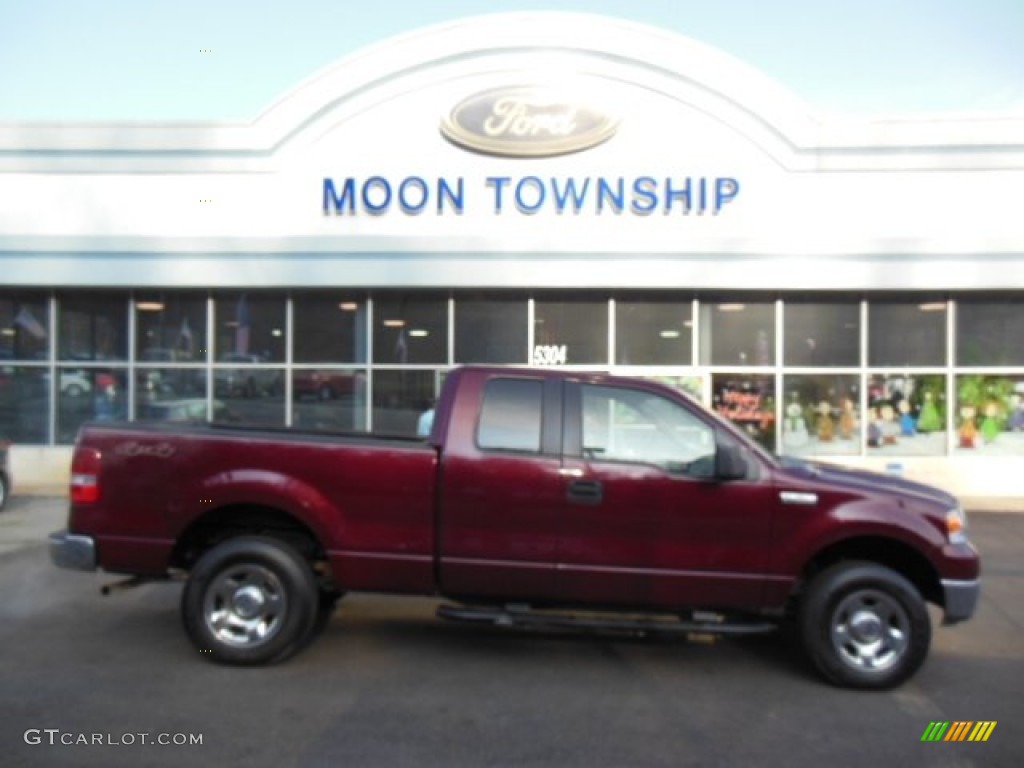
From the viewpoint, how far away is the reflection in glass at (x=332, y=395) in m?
14.1

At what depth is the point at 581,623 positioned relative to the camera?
17.4 ft

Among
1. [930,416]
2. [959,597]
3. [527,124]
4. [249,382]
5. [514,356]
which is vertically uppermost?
[527,124]

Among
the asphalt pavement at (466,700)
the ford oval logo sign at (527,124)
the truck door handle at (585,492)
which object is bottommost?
the asphalt pavement at (466,700)

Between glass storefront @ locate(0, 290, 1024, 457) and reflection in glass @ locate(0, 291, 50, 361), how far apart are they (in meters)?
0.02

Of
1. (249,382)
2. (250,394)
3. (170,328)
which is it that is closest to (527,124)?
(249,382)

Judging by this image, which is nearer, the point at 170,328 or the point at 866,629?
the point at 866,629

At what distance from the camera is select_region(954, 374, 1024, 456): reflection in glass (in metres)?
13.6

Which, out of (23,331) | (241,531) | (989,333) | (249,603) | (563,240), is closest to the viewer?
(249,603)

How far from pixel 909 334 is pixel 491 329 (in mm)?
6412

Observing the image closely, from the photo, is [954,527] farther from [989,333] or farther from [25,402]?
[25,402]

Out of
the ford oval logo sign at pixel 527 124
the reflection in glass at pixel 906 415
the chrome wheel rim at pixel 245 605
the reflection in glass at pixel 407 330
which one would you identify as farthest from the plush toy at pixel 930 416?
the chrome wheel rim at pixel 245 605

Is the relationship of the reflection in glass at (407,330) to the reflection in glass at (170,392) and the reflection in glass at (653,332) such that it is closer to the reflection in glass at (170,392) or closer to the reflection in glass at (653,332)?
the reflection in glass at (653,332)

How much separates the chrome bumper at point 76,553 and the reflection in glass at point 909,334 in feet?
38.1

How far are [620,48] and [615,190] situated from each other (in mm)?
2153
